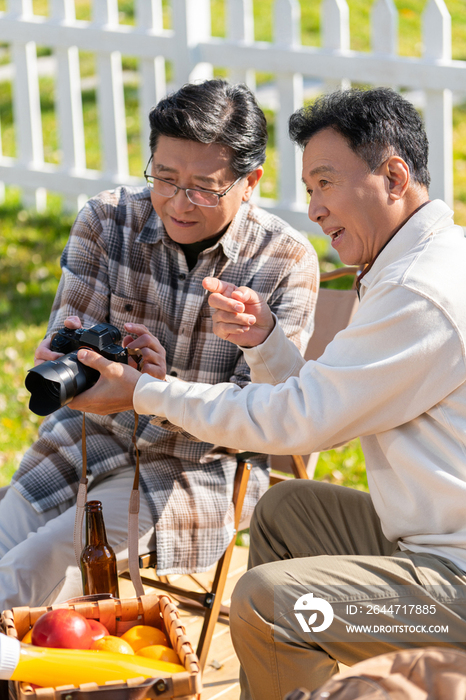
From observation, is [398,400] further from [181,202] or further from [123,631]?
[181,202]

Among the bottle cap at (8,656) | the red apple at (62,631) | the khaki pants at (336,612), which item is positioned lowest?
the khaki pants at (336,612)

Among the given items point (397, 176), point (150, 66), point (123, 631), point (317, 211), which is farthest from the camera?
point (150, 66)

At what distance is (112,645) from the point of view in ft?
5.60

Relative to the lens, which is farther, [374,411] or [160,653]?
[374,411]

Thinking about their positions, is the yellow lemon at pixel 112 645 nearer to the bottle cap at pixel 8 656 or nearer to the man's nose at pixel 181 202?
the bottle cap at pixel 8 656

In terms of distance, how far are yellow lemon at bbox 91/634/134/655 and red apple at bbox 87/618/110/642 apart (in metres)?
0.01

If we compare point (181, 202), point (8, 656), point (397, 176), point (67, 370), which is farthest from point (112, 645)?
point (181, 202)

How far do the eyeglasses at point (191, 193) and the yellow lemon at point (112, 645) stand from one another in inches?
57.5

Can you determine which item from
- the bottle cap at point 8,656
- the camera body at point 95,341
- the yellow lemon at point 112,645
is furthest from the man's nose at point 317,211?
the bottle cap at point 8,656

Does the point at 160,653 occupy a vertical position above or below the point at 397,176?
below

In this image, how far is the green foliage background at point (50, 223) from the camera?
14.2 ft

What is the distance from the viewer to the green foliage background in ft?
14.2

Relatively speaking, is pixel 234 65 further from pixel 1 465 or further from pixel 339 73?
pixel 1 465

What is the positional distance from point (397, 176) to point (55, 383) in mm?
1093
